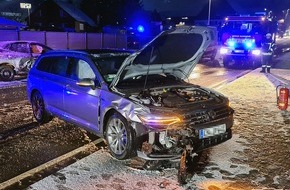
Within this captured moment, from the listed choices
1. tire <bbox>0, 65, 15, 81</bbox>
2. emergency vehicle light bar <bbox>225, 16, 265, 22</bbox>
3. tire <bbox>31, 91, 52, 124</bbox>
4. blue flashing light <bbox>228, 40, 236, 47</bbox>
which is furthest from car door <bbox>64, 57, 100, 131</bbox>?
emergency vehicle light bar <bbox>225, 16, 265, 22</bbox>

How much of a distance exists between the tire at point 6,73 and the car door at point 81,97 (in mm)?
8584

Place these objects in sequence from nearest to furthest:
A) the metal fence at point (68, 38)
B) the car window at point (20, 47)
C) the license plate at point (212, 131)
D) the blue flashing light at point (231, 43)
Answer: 1. the license plate at point (212, 131)
2. the car window at point (20, 47)
3. the blue flashing light at point (231, 43)
4. the metal fence at point (68, 38)

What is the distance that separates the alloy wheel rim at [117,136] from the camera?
4.91 meters

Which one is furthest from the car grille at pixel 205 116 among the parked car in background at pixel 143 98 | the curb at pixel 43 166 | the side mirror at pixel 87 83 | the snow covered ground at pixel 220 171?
the curb at pixel 43 166

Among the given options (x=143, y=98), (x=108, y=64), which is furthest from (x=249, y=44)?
(x=143, y=98)

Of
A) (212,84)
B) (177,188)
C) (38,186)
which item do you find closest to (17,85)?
(212,84)

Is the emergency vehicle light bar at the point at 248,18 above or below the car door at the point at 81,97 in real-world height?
above

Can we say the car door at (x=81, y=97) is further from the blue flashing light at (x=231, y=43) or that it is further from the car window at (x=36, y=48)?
the blue flashing light at (x=231, y=43)

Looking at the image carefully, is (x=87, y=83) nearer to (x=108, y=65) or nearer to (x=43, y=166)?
(x=108, y=65)

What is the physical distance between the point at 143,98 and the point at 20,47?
11.1 metres

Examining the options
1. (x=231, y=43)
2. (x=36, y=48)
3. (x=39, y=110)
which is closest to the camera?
(x=39, y=110)

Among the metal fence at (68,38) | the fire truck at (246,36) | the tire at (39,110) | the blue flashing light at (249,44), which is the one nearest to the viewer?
the tire at (39,110)

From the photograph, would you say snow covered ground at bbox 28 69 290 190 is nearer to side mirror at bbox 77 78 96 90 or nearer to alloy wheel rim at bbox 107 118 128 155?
alloy wheel rim at bbox 107 118 128 155

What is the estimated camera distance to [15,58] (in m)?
13.6
